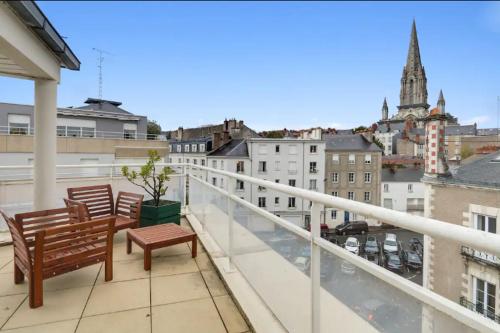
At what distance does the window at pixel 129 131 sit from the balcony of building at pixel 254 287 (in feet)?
68.1

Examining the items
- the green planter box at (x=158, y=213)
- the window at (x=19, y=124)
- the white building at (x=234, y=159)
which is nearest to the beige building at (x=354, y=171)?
the white building at (x=234, y=159)

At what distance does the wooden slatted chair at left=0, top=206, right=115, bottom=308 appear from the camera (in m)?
2.32

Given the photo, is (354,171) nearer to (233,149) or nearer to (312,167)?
(312,167)

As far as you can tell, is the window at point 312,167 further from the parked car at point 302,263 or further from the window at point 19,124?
the parked car at point 302,263

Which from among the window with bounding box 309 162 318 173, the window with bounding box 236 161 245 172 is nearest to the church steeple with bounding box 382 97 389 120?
the window with bounding box 309 162 318 173

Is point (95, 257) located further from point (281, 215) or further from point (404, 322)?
point (404, 322)

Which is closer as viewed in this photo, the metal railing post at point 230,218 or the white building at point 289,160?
the metal railing post at point 230,218

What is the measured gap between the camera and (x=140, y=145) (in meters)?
21.2

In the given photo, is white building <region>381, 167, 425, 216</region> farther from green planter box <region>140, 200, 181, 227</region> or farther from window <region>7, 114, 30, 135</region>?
green planter box <region>140, 200, 181, 227</region>

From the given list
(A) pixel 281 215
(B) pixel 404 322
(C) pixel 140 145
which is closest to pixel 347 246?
(B) pixel 404 322

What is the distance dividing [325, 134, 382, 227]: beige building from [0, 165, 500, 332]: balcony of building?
107 feet

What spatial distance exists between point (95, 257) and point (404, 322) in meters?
2.53

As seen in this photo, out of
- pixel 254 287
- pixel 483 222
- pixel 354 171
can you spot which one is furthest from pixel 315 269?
pixel 354 171

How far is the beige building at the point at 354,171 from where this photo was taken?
3494cm
